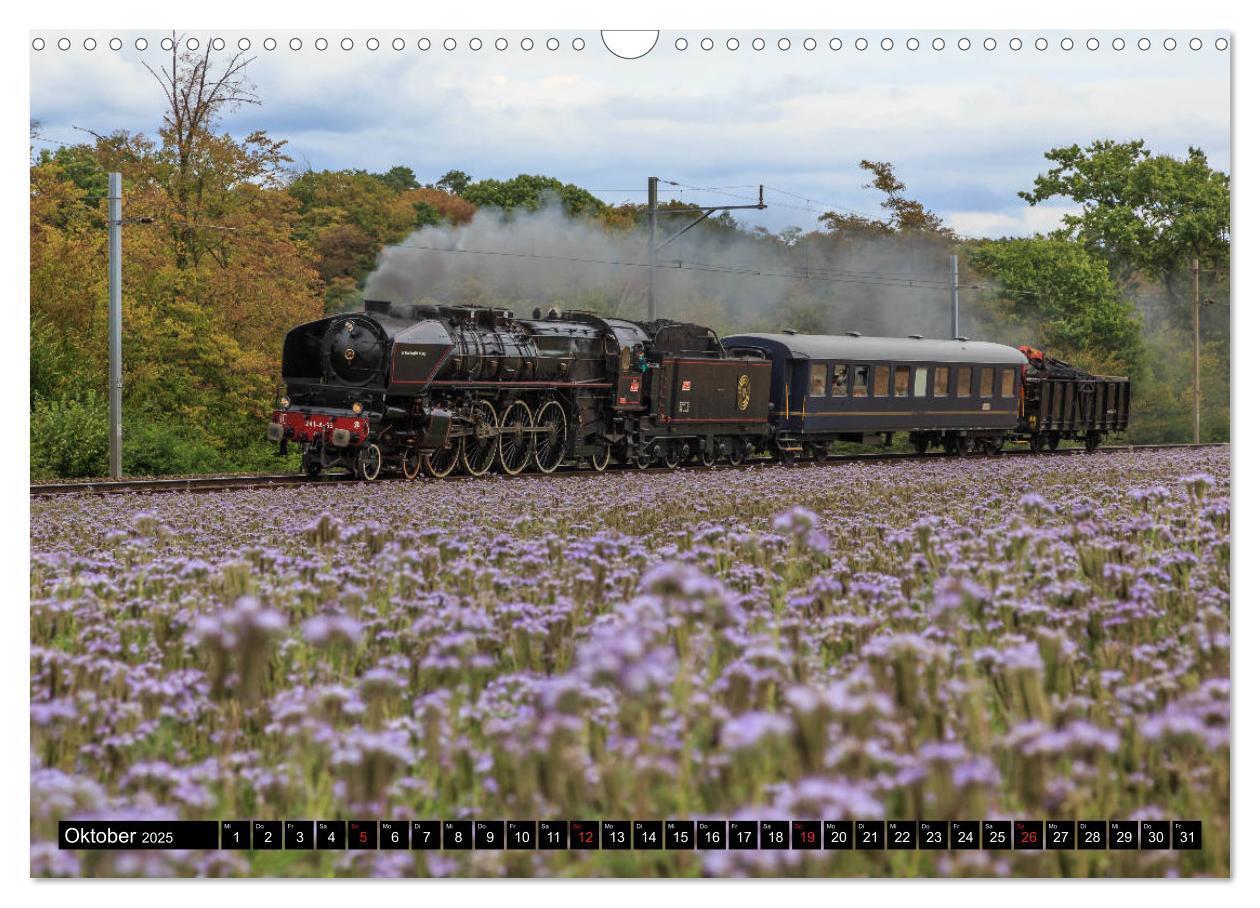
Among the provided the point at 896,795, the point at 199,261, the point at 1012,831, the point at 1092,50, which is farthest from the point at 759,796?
the point at 199,261

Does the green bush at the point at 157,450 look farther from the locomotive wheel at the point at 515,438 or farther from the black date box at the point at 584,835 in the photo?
the black date box at the point at 584,835

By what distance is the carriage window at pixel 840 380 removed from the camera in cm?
3500

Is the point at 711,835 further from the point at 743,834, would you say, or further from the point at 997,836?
the point at 997,836

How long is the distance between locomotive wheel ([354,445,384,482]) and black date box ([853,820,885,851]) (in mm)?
22956

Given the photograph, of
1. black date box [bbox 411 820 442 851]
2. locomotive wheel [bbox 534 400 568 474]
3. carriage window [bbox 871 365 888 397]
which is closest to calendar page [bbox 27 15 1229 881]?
black date box [bbox 411 820 442 851]

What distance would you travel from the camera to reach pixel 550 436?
31.2 meters

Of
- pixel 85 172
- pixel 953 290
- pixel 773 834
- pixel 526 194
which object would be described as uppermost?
pixel 526 194

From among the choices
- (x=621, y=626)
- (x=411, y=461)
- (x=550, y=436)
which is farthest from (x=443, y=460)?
(x=621, y=626)

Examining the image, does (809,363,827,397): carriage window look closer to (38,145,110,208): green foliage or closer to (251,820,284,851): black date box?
(38,145,110,208): green foliage

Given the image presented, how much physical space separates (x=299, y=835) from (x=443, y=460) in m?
24.2

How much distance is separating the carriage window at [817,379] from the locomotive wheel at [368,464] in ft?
39.6

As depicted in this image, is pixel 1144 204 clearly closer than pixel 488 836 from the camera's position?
No

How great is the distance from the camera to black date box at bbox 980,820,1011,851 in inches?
184

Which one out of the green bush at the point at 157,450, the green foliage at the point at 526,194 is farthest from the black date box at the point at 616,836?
the green foliage at the point at 526,194
